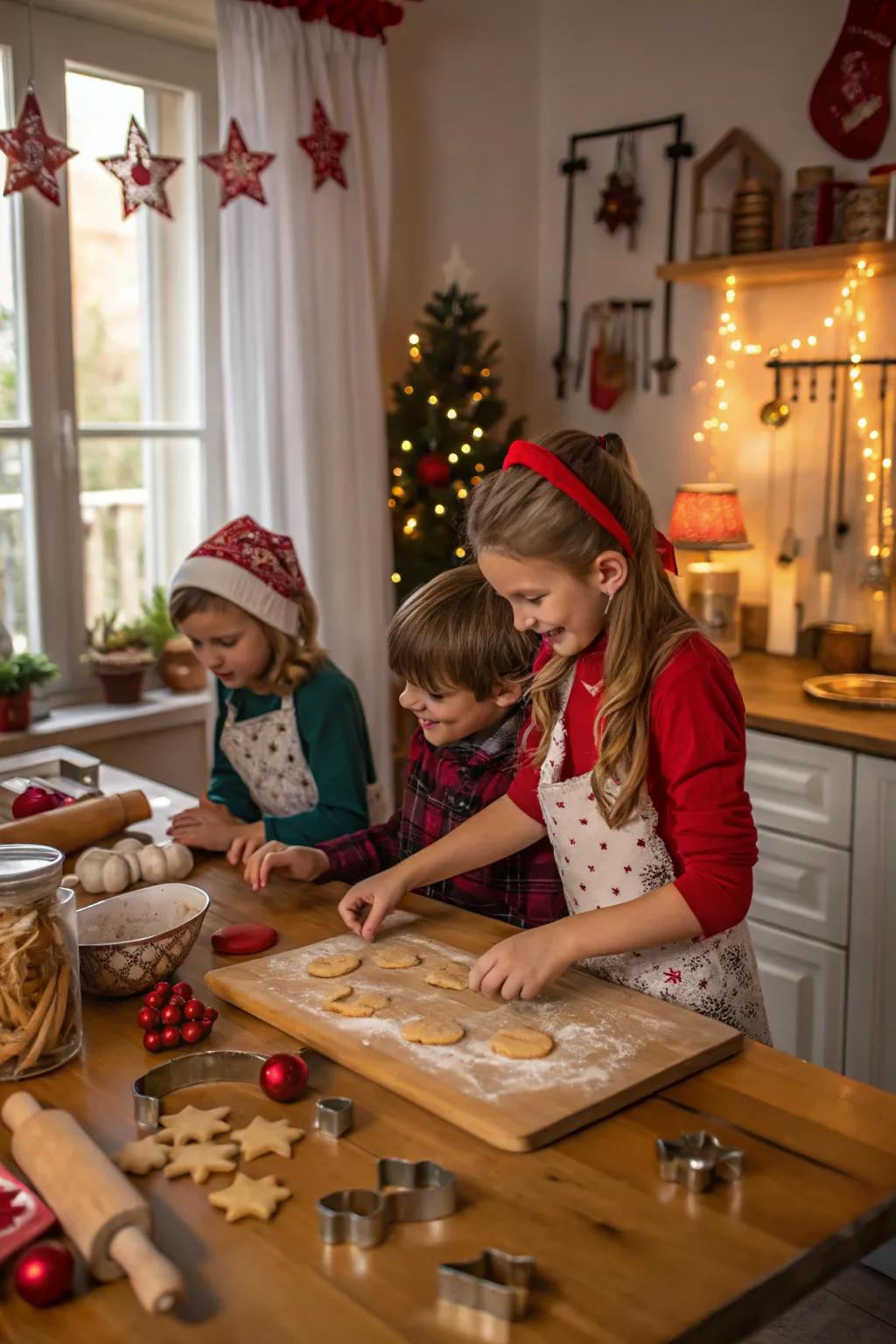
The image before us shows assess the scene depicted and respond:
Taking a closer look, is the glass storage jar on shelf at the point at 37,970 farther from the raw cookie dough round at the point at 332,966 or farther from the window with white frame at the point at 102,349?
the window with white frame at the point at 102,349

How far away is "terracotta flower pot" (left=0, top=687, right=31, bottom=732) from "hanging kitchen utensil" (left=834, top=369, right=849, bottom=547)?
2028 mm

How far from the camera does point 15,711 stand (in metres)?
2.87

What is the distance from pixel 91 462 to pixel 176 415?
0.93ft

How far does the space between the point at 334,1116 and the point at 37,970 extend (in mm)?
311

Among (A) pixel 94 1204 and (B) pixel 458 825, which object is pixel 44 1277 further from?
(B) pixel 458 825

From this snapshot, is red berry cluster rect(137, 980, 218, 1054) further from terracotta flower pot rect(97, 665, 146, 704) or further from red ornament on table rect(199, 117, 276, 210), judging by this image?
red ornament on table rect(199, 117, 276, 210)

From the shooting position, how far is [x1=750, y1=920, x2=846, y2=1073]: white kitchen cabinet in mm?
2582

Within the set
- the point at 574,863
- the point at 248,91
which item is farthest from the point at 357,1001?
the point at 248,91

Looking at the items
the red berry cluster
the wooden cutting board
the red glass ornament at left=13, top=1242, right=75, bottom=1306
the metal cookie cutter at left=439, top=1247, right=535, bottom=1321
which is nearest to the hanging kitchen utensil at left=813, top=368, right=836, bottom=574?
the wooden cutting board

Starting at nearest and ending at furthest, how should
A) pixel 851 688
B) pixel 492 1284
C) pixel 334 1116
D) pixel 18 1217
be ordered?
pixel 492 1284
pixel 18 1217
pixel 334 1116
pixel 851 688

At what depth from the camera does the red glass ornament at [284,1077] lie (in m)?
1.08

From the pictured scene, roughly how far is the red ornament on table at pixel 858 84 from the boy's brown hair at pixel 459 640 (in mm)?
1947

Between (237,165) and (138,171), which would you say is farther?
(237,165)

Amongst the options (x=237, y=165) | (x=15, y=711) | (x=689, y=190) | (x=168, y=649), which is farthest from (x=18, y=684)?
(x=689, y=190)
